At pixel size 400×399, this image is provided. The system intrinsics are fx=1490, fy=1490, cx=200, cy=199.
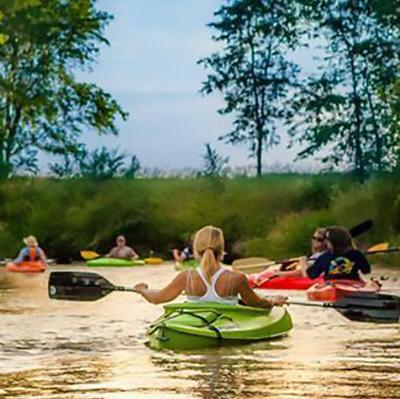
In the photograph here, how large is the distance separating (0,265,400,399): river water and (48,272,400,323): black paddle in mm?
282

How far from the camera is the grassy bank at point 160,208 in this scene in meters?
34.0

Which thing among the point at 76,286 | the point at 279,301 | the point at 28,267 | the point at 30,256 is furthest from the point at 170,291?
the point at 30,256

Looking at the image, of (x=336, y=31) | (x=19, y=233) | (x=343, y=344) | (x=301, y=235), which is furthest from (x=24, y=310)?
(x=336, y=31)

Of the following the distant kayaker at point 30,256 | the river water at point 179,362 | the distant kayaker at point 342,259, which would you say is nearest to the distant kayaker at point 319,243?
the river water at point 179,362

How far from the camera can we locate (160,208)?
3600 centimetres

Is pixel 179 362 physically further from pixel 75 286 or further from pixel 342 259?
pixel 342 259

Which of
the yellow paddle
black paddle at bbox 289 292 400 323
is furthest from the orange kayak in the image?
black paddle at bbox 289 292 400 323

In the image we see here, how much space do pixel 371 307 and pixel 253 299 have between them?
43.1 inches

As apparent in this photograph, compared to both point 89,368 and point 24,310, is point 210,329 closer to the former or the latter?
point 89,368

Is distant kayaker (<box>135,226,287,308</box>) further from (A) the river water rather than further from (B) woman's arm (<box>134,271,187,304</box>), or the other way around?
(A) the river water

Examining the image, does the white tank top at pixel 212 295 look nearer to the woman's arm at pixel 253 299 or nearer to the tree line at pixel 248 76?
the woman's arm at pixel 253 299

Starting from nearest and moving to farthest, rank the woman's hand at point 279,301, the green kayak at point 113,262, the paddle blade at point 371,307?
1. the paddle blade at point 371,307
2. the woman's hand at point 279,301
3. the green kayak at point 113,262

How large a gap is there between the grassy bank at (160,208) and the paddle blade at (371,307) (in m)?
18.3

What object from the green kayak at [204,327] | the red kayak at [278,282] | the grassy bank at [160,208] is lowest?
the green kayak at [204,327]
